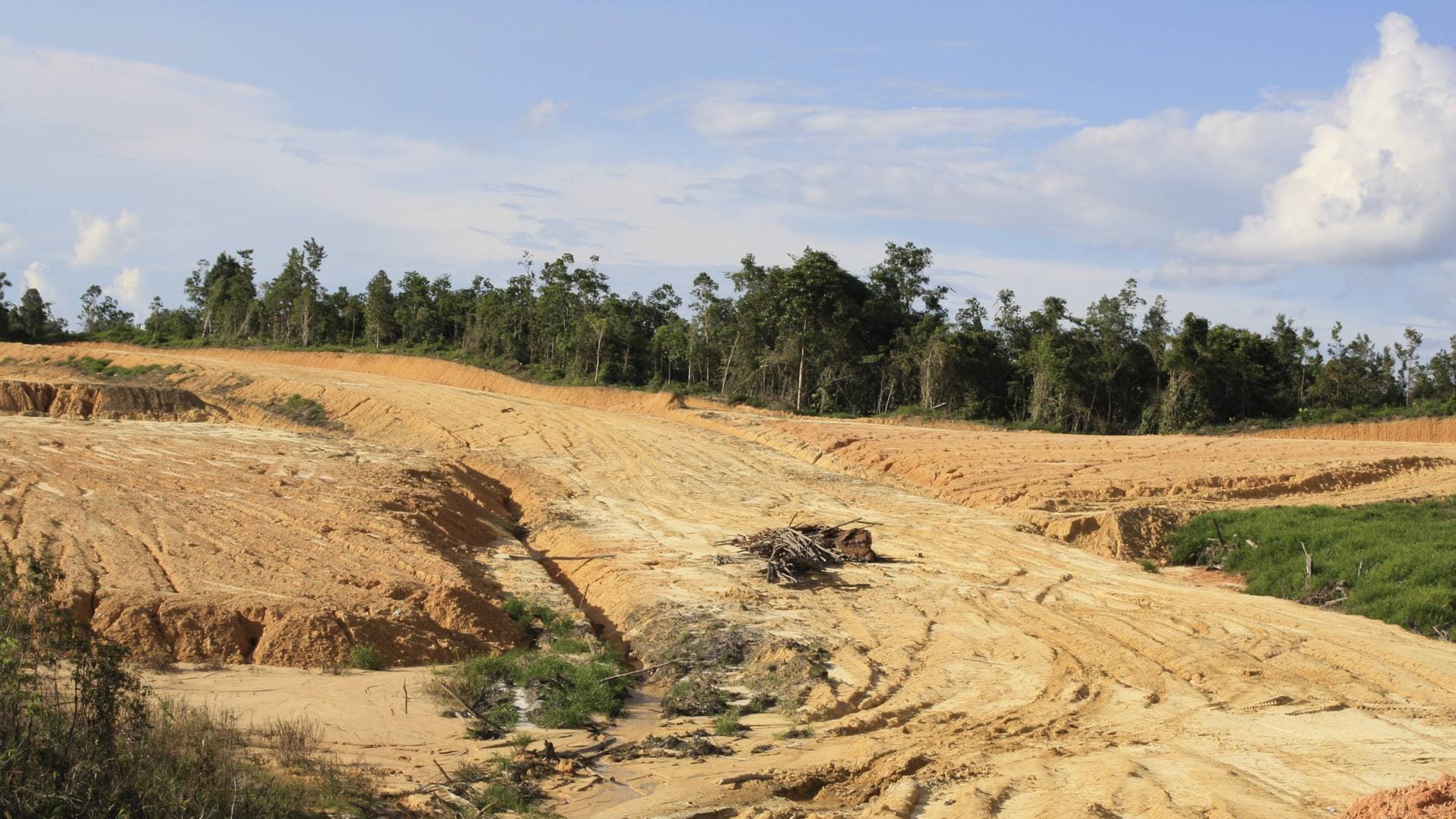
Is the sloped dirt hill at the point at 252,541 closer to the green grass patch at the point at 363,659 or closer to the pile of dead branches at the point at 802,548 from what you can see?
the green grass patch at the point at 363,659

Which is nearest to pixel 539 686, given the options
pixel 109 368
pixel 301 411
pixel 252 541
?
pixel 252 541

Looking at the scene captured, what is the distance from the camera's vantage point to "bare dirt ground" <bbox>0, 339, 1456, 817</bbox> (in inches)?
307

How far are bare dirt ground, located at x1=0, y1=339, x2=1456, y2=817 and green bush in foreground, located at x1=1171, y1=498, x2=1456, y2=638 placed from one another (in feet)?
2.74

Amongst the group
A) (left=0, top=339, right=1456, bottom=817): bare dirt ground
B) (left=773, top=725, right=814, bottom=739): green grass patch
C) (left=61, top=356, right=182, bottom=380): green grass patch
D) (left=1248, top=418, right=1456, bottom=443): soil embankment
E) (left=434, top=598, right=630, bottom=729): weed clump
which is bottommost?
(left=434, top=598, right=630, bottom=729): weed clump

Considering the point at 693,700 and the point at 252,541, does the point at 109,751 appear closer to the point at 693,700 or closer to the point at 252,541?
the point at 693,700

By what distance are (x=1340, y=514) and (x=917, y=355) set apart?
699 inches

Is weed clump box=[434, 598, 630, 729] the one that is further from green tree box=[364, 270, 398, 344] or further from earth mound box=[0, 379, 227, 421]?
green tree box=[364, 270, 398, 344]

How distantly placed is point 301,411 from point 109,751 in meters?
21.3

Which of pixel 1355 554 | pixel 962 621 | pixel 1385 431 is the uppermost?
pixel 1385 431

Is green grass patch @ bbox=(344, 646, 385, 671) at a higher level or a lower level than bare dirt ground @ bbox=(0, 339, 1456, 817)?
lower

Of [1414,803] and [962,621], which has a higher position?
[1414,803]

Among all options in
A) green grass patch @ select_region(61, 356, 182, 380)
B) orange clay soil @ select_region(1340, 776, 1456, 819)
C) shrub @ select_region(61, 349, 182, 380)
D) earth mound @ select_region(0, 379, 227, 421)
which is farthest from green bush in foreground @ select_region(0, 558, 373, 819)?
shrub @ select_region(61, 349, 182, 380)

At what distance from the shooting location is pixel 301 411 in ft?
85.1

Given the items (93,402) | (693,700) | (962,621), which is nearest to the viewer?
(693,700)
